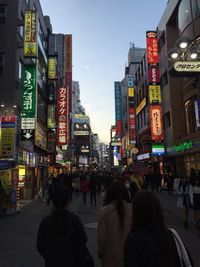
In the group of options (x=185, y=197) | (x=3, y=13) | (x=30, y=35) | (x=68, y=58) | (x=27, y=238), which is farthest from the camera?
(x=68, y=58)

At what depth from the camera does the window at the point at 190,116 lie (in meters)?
25.6

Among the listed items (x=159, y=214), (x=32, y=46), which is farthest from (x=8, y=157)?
(x=159, y=214)

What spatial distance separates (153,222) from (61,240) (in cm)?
121

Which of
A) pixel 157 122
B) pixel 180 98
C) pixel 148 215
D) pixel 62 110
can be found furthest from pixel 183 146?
pixel 148 215

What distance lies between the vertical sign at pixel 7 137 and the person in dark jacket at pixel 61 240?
14.7m

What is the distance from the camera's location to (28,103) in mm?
22594

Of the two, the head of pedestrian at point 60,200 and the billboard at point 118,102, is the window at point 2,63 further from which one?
the billboard at point 118,102

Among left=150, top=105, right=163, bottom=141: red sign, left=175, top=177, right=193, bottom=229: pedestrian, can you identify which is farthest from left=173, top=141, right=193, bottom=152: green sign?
left=175, top=177, right=193, bottom=229: pedestrian

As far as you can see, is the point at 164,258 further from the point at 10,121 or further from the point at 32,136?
the point at 32,136

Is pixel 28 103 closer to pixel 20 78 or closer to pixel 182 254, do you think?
pixel 20 78

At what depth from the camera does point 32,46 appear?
2156cm

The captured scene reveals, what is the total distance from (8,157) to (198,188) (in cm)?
1176

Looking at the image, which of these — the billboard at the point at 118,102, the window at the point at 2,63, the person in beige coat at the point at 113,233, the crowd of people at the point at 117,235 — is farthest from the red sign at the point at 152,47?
the billboard at the point at 118,102

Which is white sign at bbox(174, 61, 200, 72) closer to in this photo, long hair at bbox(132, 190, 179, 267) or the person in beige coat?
the person in beige coat
